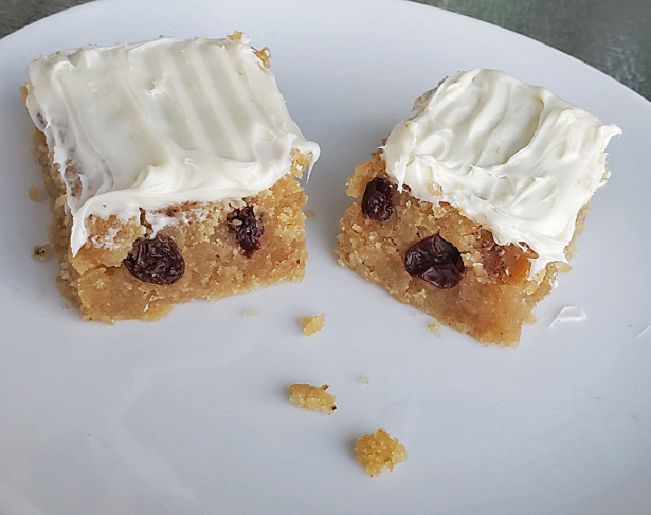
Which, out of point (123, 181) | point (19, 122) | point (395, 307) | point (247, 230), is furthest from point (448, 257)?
point (19, 122)

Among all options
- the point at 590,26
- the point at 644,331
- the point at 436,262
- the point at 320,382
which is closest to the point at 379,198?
the point at 436,262

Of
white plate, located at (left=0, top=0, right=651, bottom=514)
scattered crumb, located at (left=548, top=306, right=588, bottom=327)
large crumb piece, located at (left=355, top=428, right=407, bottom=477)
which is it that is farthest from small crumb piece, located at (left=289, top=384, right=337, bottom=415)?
scattered crumb, located at (left=548, top=306, right=588, bottom=327)

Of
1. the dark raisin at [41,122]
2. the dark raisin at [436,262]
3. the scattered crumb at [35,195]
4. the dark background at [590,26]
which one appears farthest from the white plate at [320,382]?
the dark background at [590,26]

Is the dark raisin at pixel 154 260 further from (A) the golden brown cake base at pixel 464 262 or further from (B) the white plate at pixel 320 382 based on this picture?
(A) the golden brown cake base at pixel 464 262

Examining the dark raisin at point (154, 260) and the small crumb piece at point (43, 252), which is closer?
the dark raisin at point (154, 260)

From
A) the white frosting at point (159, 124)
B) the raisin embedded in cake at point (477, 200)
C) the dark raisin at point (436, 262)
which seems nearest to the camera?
the white frosting at point (159, 124)

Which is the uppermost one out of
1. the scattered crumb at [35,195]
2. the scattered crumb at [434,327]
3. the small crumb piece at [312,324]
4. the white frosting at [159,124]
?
the white frosting at [159,124]
